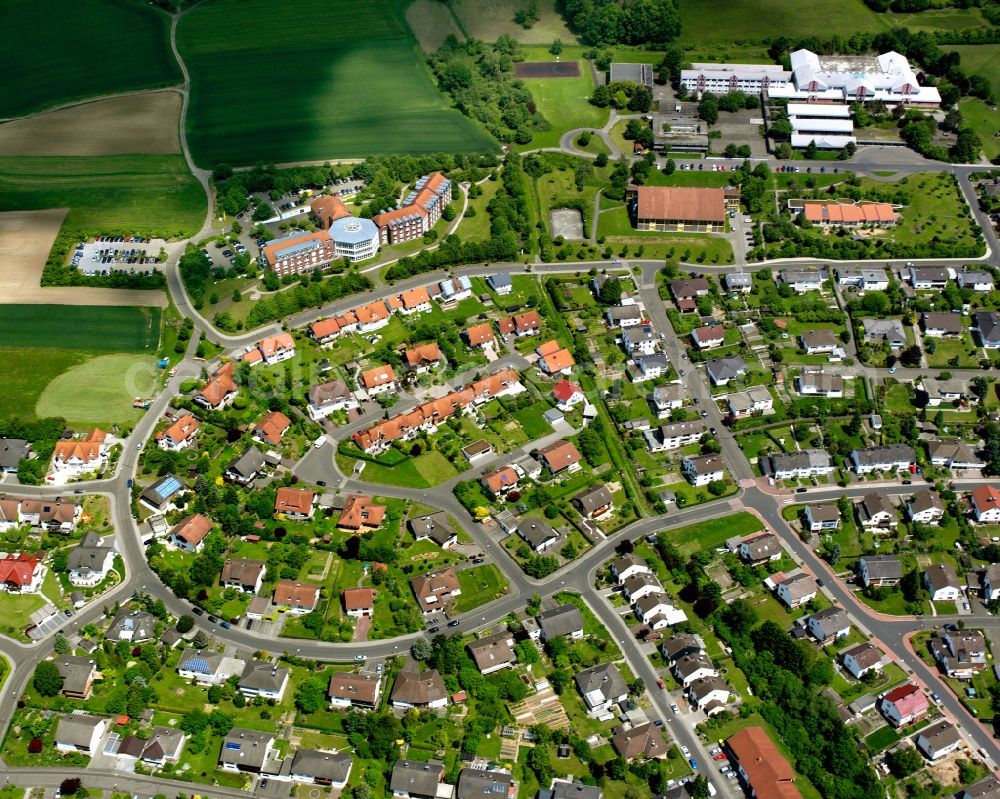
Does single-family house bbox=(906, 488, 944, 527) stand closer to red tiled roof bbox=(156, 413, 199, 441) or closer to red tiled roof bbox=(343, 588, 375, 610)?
red tiled roof bbox=(343, 588, 375, 610)

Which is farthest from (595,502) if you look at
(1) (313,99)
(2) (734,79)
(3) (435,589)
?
(1) (313,99)

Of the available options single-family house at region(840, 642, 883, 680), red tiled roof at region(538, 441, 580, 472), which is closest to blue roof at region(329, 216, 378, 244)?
red tiled roof at region(538, 441, 580, 472)

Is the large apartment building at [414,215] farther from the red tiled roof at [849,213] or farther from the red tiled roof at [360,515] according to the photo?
the red tiled roof at [849,213]

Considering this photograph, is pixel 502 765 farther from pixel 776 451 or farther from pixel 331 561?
pixel 776 451

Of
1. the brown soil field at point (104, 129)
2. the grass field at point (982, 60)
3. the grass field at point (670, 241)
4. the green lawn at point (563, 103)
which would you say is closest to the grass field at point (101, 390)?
the brown soil field at point (104, 129)

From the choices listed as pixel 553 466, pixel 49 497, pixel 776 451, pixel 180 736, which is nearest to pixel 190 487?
pixel 49 497

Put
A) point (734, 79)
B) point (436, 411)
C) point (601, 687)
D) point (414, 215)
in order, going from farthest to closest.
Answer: point (734, 79) → point (414, 215) → point (436, 411) → point (601, 687)

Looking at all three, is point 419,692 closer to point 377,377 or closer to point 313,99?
point 377,377
